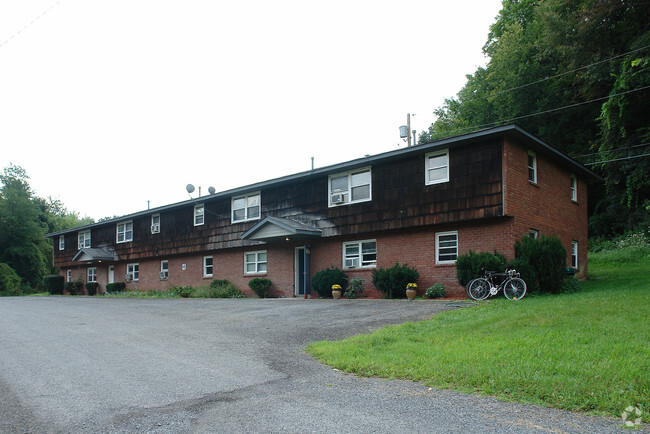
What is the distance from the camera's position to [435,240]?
18312 mm

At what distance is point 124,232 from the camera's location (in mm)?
35188

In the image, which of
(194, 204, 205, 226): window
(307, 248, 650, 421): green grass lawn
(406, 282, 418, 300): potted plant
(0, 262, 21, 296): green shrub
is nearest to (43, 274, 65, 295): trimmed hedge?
(0, 262, 21, 296): green shrub

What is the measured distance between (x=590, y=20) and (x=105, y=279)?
3416cm

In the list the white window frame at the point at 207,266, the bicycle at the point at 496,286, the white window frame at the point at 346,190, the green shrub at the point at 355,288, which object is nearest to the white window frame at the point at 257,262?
the white window frame at the point at 207,266

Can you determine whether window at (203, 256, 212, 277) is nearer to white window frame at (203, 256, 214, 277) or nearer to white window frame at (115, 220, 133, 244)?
white window frame at (203, 256, 214, 277)

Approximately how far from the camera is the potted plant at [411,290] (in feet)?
57.4

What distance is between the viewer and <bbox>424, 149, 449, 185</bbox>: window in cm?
1789

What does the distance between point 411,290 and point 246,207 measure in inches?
426

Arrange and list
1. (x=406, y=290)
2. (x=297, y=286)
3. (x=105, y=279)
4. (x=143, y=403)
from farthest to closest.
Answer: (x=105, y=279), (x=297, y=286), (x=406, y=290), (x=143, y=403)

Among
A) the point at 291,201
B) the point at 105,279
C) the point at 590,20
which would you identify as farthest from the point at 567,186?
the point at 105,279

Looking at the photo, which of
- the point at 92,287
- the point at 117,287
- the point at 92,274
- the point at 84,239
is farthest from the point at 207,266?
the point at 84,239

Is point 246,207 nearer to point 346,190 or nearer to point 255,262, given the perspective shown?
point 255,262

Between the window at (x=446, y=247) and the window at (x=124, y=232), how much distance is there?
75.8 feet

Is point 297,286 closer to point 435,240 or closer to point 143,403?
point 435,240
